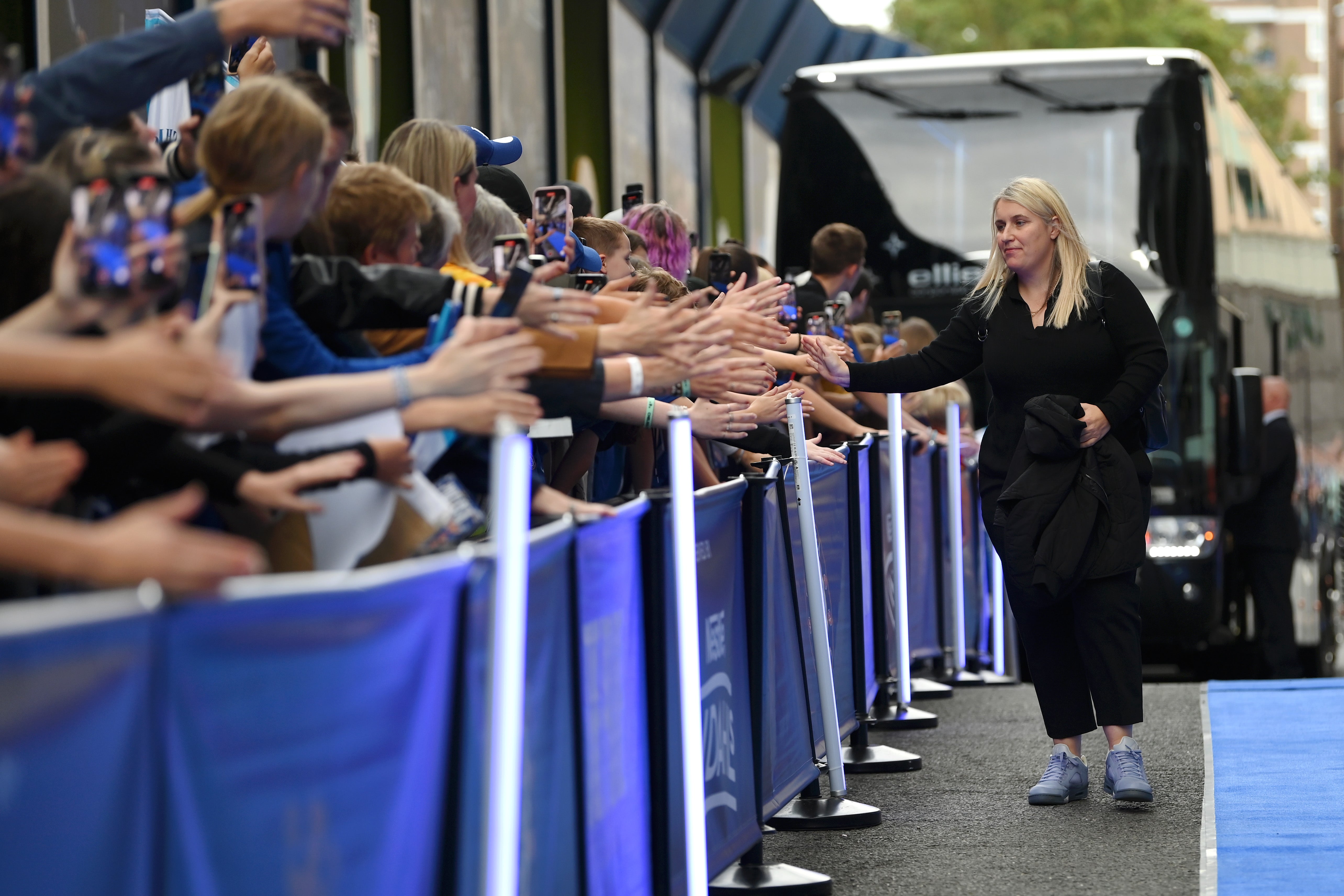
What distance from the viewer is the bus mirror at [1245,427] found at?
11258mm

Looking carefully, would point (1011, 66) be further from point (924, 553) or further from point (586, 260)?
point (586, 260)

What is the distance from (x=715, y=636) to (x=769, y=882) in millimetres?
832

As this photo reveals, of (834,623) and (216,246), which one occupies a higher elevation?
(216,246)

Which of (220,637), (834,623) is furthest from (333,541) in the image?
(834,623)

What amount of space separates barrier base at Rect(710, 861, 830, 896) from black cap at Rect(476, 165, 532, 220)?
7.59 feet

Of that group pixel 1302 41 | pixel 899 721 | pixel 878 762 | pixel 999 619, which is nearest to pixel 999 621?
pixel 999 619

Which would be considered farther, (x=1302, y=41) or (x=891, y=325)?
(x=1302, y=41)

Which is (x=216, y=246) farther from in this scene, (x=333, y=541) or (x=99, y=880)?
(x=99, y=880)

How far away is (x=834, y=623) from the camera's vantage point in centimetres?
665

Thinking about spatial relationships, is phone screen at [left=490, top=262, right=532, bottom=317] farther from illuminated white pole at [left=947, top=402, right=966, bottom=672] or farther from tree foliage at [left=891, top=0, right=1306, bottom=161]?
tree foliage at [left=891, top=0, right=1306, bottom=161]

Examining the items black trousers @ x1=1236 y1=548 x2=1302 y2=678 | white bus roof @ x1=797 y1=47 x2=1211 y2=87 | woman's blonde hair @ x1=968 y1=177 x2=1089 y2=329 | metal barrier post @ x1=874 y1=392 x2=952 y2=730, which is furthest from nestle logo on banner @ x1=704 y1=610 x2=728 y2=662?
black trousers @ x1=1236 y1=548 x2=1302 y2=678

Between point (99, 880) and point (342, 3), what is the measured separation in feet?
7.27

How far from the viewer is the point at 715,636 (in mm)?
4793

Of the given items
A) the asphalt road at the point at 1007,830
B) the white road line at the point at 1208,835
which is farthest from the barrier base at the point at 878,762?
the white road line at the point at 1208,835
